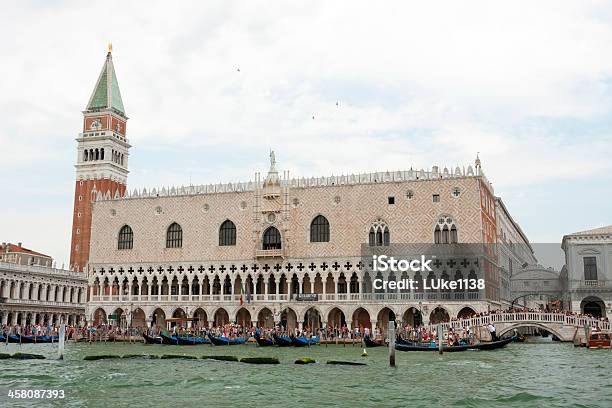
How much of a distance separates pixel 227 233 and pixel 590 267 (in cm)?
2061

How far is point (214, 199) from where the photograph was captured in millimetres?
41031

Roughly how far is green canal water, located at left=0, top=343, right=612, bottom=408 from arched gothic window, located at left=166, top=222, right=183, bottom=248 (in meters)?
18.0

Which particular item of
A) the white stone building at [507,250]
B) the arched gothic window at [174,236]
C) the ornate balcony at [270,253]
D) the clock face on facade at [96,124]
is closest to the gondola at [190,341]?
the ornate balcony at [270,253]

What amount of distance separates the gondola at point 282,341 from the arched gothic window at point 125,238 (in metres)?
15.1

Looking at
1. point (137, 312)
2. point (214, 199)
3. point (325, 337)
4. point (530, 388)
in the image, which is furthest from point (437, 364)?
point (137, 312)

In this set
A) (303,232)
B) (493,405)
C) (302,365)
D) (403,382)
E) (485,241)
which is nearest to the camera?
(493,405)

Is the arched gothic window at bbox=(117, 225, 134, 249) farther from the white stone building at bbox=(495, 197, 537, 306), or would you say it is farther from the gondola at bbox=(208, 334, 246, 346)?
the white stone building at bbox=(495, 197, 537, 306)

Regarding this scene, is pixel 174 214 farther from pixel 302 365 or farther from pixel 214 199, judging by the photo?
pixel 302 365

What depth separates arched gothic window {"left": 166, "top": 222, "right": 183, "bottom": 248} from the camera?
41438mm

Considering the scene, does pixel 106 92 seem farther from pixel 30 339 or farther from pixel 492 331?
pixel 492 331

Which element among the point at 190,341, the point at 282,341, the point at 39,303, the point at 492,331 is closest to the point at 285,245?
the point at 190,341

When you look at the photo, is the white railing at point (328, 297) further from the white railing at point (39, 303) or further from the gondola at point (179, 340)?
the white railing at point (39, 303)

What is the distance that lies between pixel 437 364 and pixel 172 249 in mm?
23391

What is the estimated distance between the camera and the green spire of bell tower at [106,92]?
184 ft
